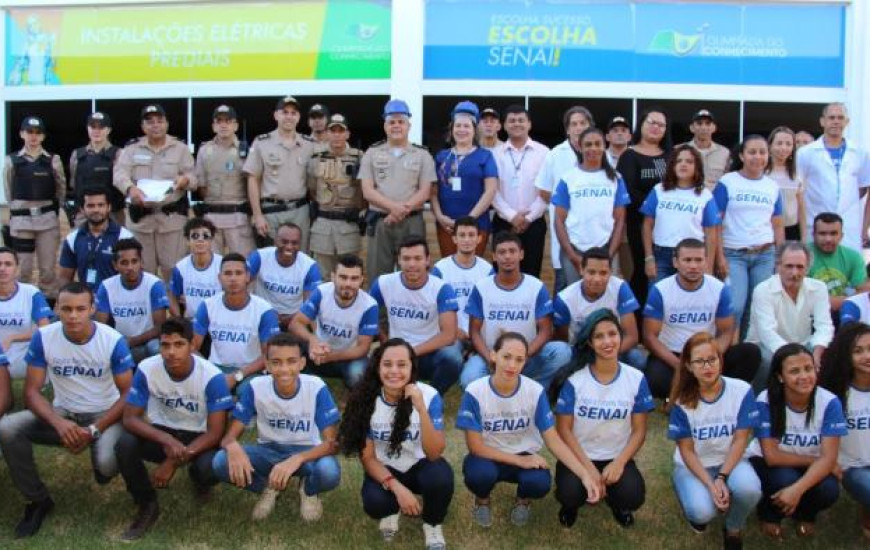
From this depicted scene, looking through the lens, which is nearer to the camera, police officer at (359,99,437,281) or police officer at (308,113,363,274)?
police officer at (359,99,437,281)

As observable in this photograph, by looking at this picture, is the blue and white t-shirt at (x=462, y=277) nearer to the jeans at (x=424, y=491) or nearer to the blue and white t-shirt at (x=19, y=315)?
the jeans at (x=424, y=491)

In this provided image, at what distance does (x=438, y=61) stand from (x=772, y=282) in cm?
635

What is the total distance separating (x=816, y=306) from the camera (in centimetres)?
618

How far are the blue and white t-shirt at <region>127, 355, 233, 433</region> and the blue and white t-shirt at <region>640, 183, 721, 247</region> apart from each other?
350 centimetres

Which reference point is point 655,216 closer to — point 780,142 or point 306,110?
point 780,142

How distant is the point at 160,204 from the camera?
811cm

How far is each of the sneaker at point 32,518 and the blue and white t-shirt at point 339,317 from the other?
216 cm

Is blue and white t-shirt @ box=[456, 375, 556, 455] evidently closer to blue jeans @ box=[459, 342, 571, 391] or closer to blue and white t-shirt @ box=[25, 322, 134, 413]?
blue jeans @ box=[459, 342, 571, 391]

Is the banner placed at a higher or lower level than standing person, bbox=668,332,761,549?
higher

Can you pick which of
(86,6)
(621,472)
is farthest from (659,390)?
(86,6)

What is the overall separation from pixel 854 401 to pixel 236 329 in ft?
12.8

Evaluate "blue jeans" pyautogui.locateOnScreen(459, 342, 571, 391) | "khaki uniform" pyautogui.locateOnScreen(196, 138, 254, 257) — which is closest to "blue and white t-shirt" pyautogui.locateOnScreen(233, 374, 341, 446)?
"blue jeans" pyautogui.locateOnScreen(459, 342, 571, 391)

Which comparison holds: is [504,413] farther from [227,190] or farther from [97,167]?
[97,167]

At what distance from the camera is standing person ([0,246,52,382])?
6477 millimetres
